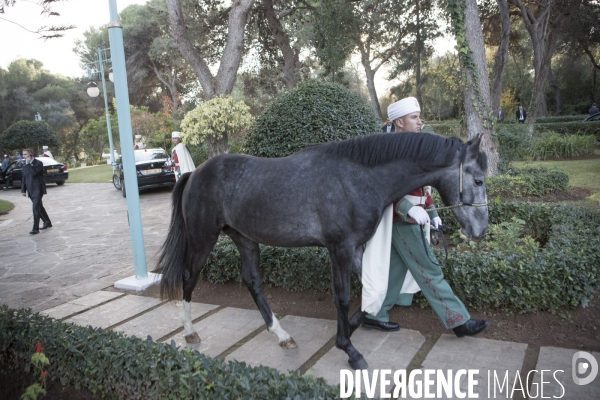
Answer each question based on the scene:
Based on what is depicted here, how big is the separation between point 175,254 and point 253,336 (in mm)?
1032

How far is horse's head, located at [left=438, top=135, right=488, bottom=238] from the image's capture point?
3.04m

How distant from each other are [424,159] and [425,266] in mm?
902

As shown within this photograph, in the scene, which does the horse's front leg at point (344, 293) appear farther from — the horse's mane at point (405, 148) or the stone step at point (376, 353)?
the horse's mane at point (405, 148)

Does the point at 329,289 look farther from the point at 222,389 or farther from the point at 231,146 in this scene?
the point at 231,146

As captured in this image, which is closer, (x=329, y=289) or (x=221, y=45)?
(x=329, y=289)

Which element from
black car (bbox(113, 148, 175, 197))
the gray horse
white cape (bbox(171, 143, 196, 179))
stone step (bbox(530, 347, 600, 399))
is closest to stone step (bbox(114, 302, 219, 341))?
the gray horse

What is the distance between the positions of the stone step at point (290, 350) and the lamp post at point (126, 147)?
232 centimetres

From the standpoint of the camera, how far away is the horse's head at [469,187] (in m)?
3.04

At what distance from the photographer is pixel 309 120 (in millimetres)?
5500

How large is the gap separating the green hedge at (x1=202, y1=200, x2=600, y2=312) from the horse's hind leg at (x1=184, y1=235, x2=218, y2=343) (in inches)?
44.3

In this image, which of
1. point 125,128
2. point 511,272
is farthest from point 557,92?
point 125,128

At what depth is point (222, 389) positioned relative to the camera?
7.54ft

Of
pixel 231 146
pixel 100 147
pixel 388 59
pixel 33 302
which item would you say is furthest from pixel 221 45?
pixel 100 147

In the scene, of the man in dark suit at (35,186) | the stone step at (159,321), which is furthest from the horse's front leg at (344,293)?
the man in dark suit at (35,186)
